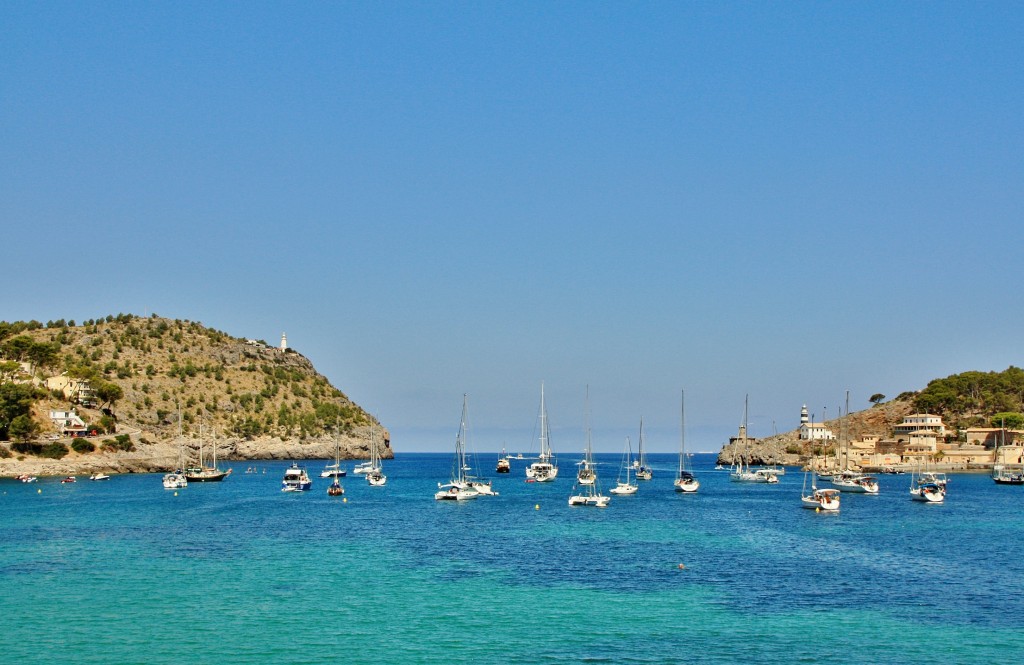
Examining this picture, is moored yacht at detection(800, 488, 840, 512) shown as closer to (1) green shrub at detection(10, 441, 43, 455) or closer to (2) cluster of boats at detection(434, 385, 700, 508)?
(2) cluster of boats at detection(434, 385, 700, 508)

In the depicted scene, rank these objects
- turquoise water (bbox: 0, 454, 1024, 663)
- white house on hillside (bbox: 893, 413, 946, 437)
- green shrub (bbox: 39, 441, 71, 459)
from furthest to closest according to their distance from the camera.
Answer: white house on hillside (bbox: 893, 413, 946, 437), green shrub (bbox: 39, 441, 71, 459), turquoise water (bbox: 0, 454, 1024, 663)

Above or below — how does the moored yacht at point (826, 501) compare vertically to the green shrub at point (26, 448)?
below

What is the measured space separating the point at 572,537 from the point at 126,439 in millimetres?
Result: 102003

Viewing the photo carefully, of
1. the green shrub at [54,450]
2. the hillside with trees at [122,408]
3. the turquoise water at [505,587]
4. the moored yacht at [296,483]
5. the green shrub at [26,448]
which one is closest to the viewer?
the turquoise water at [505,587]

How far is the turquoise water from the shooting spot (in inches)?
1246

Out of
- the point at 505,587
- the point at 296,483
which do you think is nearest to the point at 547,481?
the point at 296,483

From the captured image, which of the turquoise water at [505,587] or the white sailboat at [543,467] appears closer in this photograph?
the turquoise water at [505,587]

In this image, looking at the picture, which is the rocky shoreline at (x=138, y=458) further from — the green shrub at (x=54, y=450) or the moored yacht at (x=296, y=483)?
the moored yacht at (x=296, y=483)

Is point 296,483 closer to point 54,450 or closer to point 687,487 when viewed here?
point 54,450

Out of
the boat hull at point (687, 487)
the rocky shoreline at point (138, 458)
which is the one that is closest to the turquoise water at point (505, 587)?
the boat hull at point (687, 487)

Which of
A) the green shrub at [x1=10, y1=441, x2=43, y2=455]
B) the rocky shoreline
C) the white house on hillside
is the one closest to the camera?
the rocky shoreline

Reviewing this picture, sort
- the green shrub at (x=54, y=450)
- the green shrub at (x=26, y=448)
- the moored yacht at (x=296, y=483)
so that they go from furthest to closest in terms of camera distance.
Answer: the green shrub at (x=54, y=450) → the green shrub at (x=26, y=448) → the moored yacht at (x=296, y=483)

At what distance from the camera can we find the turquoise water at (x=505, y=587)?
31.7 meters

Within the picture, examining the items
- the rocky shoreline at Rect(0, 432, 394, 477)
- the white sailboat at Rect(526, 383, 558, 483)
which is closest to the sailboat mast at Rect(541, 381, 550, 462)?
the white sailboat at Rect(526, 383, 558, 483)
